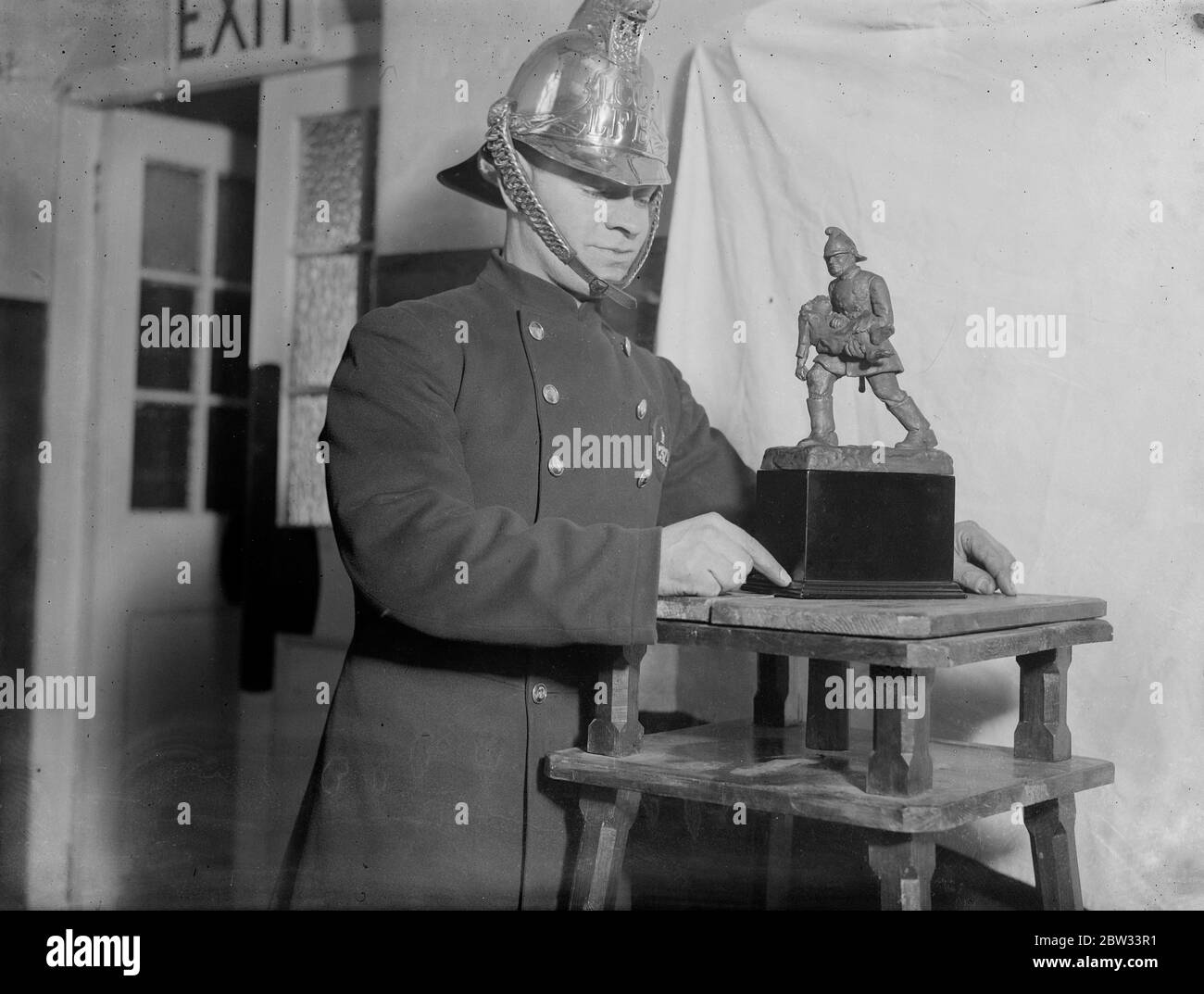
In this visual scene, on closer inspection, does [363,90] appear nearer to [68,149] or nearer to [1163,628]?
[68,149]

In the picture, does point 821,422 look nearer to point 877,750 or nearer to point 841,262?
A: point 841,262

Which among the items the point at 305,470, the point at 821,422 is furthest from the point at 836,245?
the point at 305,470

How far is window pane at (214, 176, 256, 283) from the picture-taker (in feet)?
8.11

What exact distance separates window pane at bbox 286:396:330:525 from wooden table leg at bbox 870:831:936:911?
1440 mm

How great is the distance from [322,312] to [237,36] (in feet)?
1.66

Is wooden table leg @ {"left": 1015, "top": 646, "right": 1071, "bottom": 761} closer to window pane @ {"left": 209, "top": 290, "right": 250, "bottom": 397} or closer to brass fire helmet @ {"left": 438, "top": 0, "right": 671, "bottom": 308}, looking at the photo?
brass fire helmet @ {"left": 438, "top": 0, "right": 671, "bottom": 308}

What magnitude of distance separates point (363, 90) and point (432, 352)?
856mm

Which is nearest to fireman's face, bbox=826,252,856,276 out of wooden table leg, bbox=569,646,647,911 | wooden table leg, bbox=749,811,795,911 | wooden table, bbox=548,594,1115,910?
wooden table, bbox=548,594,1115,910

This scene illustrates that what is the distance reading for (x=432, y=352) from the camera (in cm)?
178

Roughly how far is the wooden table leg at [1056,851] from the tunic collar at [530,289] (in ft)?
3.08

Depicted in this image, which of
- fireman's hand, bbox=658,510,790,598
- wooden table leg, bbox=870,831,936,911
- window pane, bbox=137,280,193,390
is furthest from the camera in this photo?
window pane, bbox=137,280,193,390

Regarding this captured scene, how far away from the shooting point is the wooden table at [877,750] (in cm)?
144

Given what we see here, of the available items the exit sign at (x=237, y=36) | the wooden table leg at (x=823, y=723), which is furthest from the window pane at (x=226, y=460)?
the wooden table leg at (x=823, y=723)

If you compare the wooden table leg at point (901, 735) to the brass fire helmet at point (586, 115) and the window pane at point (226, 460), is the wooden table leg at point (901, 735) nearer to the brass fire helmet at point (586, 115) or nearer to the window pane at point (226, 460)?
the brass fire helmet at point (586, 115)
